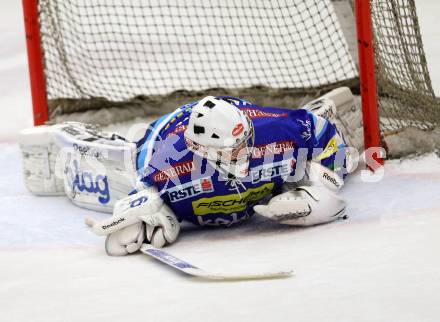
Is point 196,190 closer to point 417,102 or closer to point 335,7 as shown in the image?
point 417,102

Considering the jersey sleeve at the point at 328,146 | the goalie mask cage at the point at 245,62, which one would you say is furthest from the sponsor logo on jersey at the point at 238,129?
the goalie mask cage at the point at 245,62

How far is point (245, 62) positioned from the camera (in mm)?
5305

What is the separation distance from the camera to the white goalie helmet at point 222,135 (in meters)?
3.11

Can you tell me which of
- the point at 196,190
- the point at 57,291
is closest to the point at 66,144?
the point at 196,190

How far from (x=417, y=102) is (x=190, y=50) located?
6.05 ft

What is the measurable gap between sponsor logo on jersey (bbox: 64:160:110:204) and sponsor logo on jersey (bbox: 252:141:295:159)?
723 mm

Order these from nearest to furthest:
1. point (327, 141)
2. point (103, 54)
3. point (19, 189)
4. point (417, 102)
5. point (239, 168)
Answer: point (239, 168), point (327, 141), point (417, 102), point (19, 189), point (103, 54)

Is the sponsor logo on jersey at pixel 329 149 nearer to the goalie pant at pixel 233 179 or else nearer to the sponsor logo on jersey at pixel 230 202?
the goalie pant at pixel 233 179

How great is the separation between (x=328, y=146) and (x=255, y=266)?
2.41ft

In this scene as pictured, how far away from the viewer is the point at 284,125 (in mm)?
3404

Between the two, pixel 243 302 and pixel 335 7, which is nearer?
pixel 243 302

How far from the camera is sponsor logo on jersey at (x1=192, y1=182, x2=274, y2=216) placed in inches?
130

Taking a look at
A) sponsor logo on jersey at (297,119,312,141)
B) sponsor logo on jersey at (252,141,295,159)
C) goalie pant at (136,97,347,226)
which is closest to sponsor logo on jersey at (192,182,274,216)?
goalie pant at (136,97,347,226)

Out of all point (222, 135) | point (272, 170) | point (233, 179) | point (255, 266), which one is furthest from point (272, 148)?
point (255, 266)
